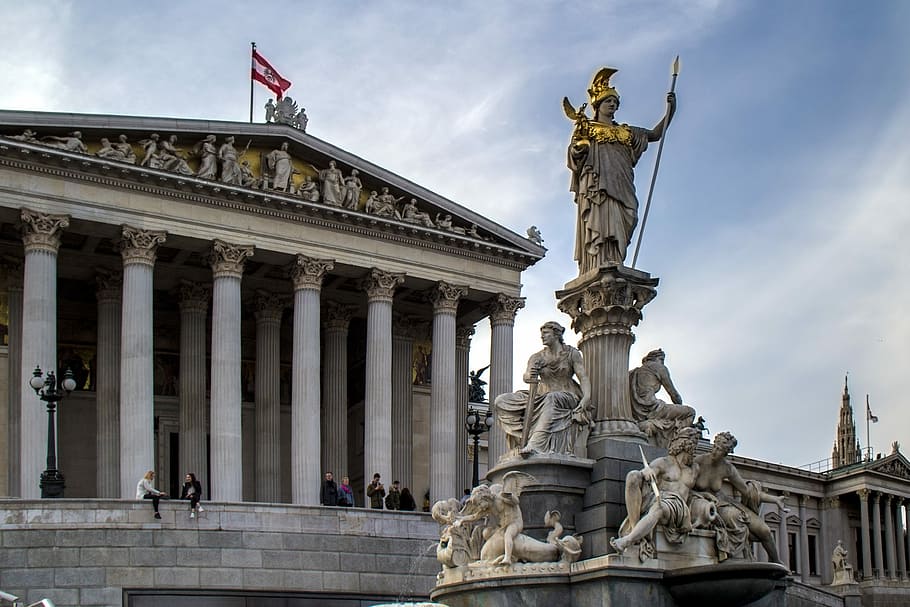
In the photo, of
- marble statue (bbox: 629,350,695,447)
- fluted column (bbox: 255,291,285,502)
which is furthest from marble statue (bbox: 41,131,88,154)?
marble statue (bbox: 629,350,695,447)

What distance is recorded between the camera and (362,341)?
62.1 metres

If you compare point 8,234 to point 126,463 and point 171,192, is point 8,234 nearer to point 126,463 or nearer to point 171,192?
point 171,192

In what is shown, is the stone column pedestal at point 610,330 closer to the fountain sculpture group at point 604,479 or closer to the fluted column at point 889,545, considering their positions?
the fountain sculpture group at point 604,479

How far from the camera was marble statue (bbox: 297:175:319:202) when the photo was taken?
54.4 m

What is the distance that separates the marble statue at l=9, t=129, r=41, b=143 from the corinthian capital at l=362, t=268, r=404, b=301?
13539mm

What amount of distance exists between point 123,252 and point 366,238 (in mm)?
9803

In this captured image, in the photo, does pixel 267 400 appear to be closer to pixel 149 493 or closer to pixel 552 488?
pixel 149 493

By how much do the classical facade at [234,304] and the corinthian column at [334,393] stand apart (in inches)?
2.7

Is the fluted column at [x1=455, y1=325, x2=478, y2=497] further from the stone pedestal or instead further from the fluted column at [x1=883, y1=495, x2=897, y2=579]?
the fluted column at [x1=883, y1=495, x2=897, y2=579]

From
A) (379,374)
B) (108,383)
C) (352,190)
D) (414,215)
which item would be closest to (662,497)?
(379,374)

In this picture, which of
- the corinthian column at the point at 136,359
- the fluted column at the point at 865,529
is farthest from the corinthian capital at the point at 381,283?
the fluted column at the point at 865,529

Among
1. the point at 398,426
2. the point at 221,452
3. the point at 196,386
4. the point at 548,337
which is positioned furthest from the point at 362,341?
the point at 548,337

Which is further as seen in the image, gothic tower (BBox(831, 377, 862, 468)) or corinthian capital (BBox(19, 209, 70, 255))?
gothic tower (BBox(831, 377, 862, 468))

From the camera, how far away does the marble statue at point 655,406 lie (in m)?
19.8
